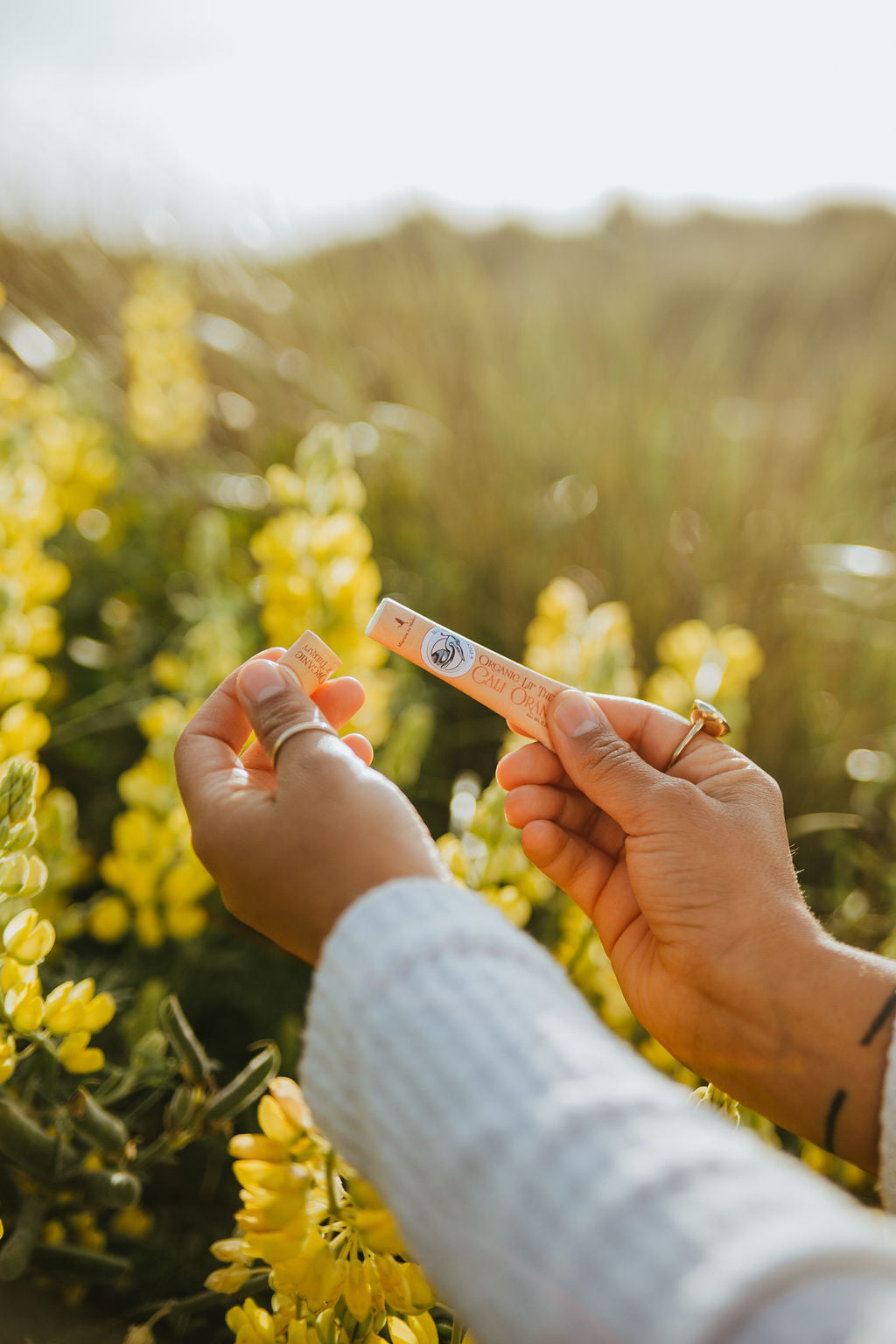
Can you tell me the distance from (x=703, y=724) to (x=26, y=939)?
71 centimetres

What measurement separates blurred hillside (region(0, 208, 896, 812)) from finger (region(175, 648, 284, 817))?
1.09 metres

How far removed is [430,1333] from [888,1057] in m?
0.44

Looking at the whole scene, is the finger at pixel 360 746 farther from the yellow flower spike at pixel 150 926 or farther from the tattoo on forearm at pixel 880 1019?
the tattoo on forearm at pixel 880 1019

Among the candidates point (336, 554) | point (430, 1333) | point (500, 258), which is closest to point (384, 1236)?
point (430, 1333)

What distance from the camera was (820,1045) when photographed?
0.75 metres

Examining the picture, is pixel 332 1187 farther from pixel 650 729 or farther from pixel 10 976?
pixel 650 729

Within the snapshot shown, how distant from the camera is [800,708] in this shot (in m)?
2.04

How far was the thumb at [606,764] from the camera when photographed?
33.8 inches

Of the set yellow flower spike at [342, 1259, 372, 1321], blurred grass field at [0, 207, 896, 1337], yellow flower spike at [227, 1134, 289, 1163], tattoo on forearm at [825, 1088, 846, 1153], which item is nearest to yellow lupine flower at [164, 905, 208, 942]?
blurred grass field at [0, 207, 896, 1337]

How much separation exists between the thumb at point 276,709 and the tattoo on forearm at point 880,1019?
0.54m

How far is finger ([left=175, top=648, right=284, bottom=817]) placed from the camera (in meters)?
0.74

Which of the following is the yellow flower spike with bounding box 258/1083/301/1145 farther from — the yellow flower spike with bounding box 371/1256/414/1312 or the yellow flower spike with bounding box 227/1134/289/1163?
the yellow flower spike with bounding box 371/1256/414/1312

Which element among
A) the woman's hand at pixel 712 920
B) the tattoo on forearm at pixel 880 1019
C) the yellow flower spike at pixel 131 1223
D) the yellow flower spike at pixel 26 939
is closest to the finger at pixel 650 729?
the woman's hand at pixel 712 920

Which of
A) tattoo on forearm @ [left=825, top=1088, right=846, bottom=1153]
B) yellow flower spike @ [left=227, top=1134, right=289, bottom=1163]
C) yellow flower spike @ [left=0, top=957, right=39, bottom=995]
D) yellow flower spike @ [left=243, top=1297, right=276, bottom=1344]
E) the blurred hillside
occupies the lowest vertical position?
yellow flower spike @ [left=243, top=1297, right=276, bottom=1344]
